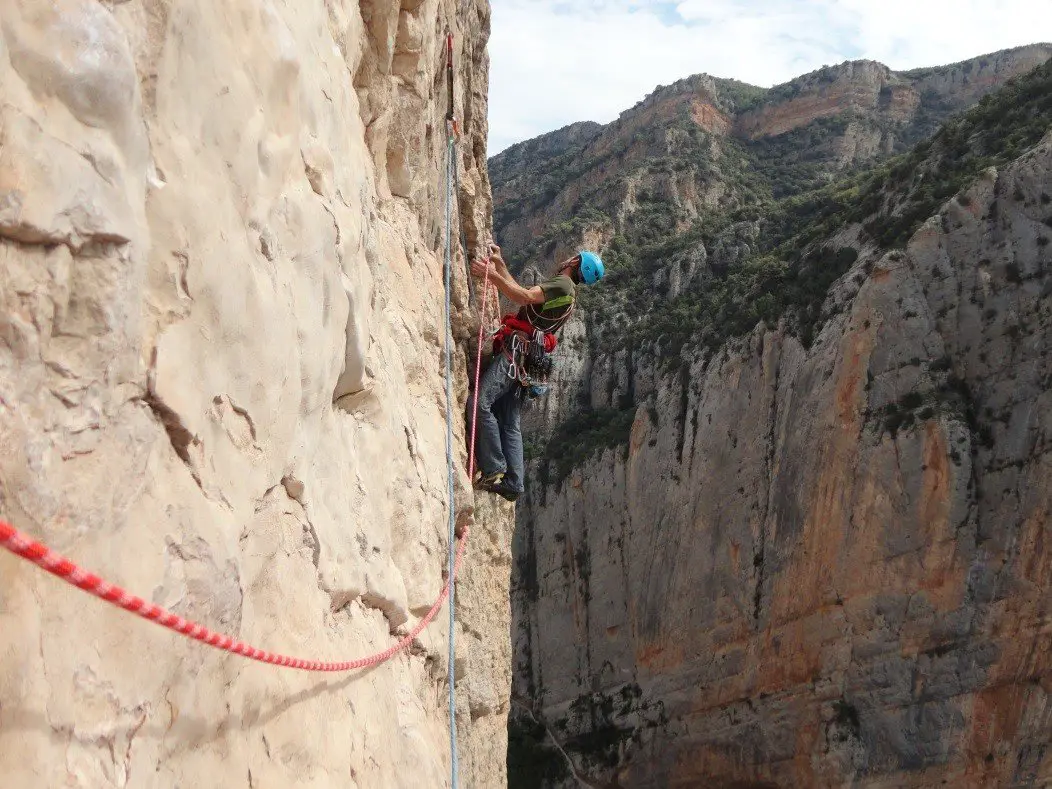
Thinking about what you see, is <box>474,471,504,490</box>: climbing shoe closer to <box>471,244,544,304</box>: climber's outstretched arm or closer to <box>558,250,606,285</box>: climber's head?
<box>471,244,544,304</box>: climber's outstretched arm

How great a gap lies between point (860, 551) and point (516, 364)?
1640 cm

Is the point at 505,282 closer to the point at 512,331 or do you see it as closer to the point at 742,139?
the point at 512,331

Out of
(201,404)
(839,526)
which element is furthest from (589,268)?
(839,526)

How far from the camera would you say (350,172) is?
4.50 metres

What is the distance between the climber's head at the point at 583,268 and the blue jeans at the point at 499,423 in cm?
97

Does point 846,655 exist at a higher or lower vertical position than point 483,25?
lower

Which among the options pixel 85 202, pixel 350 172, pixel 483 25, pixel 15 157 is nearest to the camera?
pixel 15 157

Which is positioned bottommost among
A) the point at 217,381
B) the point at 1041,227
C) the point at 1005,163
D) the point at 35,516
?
the point at 35,516

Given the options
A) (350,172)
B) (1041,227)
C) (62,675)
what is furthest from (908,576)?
(62,675)

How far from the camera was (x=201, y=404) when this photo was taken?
9.41ft

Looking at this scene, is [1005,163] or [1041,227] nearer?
[1041,227]

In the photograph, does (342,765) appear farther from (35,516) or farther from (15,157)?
(15,157)

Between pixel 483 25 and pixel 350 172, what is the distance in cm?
655

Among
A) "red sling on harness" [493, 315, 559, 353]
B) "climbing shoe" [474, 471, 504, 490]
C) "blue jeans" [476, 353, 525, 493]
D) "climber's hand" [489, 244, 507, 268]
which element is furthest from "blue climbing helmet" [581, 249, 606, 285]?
"climbing shoe" [474, 471, 504, 490]
